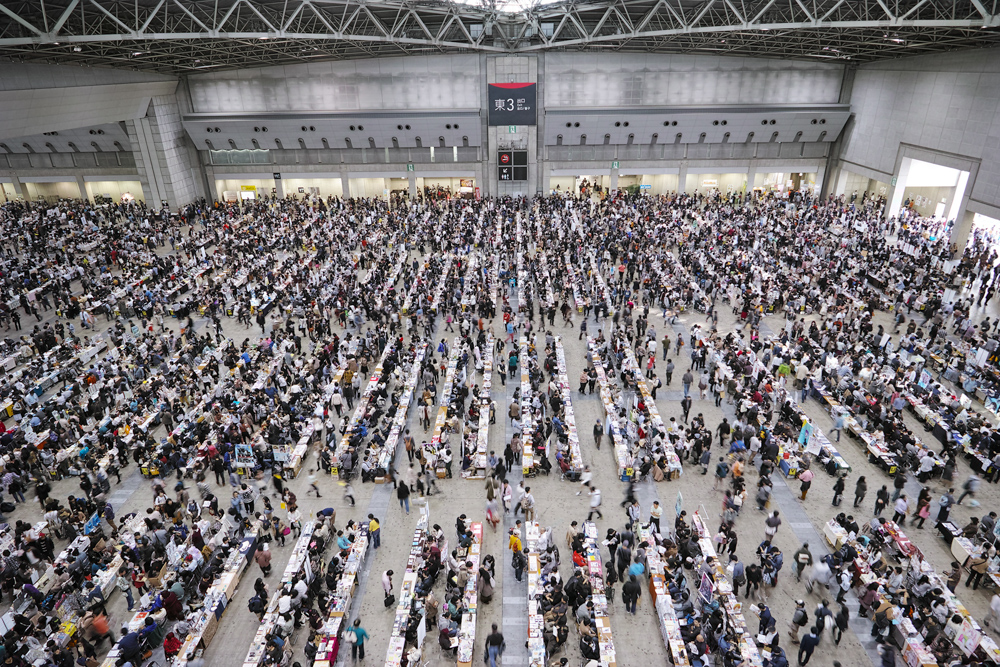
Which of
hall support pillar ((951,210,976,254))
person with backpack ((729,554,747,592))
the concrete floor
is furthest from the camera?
hall support pillar ((951,210,976,254))

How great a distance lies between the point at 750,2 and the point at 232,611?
4302 cm

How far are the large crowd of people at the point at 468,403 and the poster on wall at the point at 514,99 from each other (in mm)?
17656

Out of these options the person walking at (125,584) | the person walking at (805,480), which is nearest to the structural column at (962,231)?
the person walking at (805,480)

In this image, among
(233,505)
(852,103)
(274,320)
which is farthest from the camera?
(852,103)

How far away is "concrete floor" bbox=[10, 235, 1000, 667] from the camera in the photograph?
11430 millimetres

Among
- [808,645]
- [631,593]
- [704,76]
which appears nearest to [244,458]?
[631,593]

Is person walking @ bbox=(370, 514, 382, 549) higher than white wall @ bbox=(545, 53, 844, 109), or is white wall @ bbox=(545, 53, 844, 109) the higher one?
white wall @ bbox=(545, 53, 844, 109)

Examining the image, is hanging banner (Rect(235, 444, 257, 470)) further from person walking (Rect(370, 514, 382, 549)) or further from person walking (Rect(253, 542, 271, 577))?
person walking (Rect(370, 514, 382, 549))

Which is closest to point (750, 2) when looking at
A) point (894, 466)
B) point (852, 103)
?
point (852, 103)

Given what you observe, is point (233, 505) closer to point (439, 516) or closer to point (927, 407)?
point (439, 516)

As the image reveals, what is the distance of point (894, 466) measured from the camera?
629 inches

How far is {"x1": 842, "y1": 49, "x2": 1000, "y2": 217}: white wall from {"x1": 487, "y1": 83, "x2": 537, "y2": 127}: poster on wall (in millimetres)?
26692

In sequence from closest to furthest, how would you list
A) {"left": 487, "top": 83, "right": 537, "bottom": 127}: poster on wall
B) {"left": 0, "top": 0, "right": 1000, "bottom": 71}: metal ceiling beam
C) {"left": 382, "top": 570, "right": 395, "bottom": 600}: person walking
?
{"left": 382, "top": 570, "right": 395, "bottom": 600}: person walking → {"left": 0, "top": 0, "right": 1000, "bottom": 71}: metal ceiling beam → {"left": 487, "top": 83, "right": 537, "bottom": 127}: poster on wall

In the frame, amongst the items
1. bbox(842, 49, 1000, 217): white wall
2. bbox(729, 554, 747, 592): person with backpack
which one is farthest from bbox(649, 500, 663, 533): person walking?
bbox(842, 49, 1000, 217): white wall
